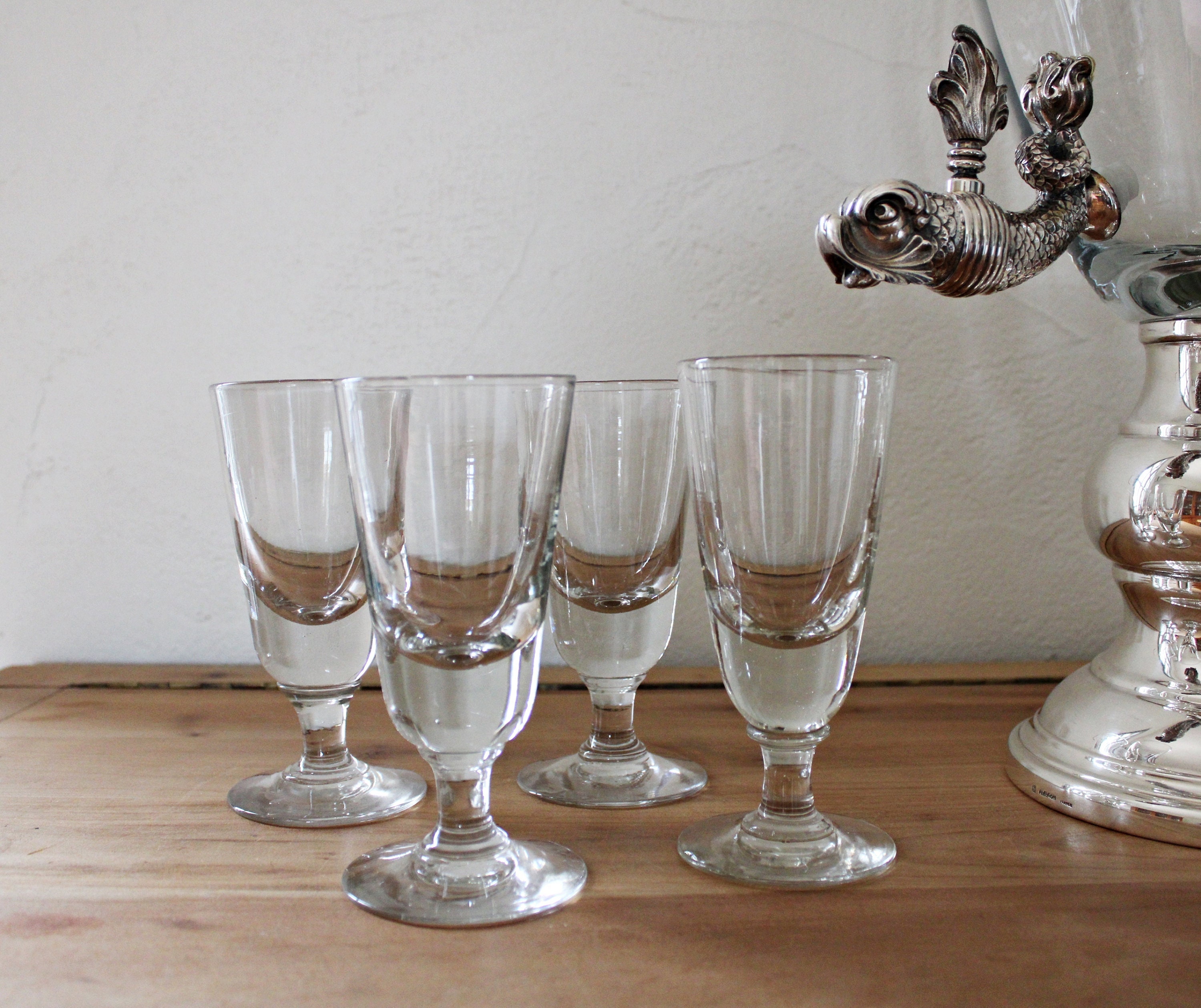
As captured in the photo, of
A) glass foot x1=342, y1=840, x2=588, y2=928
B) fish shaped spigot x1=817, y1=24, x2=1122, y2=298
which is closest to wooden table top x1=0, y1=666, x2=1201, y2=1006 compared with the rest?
glass foot x1=342, y1=840, x2=588, y2=928

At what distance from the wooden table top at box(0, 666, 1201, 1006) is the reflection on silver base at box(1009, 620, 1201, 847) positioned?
0.04 ft

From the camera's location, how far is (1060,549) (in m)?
0.82

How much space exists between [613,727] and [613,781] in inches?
1.6

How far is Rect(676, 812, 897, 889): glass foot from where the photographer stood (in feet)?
1.45

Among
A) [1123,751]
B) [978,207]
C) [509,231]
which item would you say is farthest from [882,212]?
[509,231]

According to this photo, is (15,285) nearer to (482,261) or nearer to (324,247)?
(324,247)

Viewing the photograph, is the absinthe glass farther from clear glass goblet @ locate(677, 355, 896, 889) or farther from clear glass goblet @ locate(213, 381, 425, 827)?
clear glass goblet @ locate(213, 381, 425, 827)

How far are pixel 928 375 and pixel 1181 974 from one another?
1.66ft

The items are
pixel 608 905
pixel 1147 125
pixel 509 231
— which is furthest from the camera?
pixel 509 231

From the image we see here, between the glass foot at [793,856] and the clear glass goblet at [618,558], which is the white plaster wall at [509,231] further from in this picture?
the glass foot at [793,856]

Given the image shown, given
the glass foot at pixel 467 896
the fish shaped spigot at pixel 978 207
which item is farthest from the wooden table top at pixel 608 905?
the fish shaped spigot at pixel 978 207

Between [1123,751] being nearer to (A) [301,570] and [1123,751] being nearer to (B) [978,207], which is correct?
(B) [978,207]

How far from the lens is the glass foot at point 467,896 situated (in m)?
0.41

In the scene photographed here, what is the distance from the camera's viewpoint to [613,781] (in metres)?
0.58
